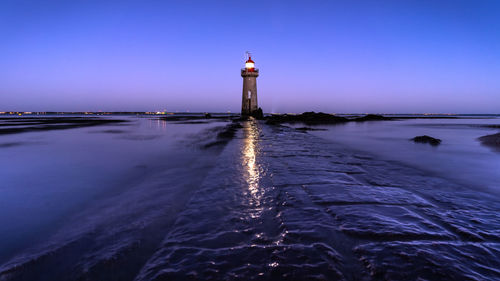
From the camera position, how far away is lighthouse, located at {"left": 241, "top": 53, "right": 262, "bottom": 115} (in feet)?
131

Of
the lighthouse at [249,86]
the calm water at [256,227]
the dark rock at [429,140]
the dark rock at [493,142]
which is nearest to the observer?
the calm water at [256,227]

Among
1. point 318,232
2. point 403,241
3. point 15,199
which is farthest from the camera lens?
point 15,199

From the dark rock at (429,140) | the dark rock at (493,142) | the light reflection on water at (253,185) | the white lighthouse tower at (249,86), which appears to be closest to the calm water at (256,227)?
the light reflection on water at (253,185)

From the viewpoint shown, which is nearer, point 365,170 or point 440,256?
point 440,256

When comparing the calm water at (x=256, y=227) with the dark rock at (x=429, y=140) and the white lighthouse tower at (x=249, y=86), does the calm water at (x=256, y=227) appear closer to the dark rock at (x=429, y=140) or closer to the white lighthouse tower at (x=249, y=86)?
the dark rock at (x=429, y=140)

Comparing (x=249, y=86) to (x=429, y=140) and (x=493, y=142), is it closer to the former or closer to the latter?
(x=429, y=140)

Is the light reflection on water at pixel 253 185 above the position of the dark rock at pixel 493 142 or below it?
below

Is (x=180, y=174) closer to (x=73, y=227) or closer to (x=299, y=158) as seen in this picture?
(x=73, y=227)

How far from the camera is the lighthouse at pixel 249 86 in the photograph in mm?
39938

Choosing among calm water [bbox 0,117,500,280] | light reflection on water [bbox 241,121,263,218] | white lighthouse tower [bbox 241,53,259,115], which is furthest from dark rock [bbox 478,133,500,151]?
white lighthouse tower [bbox 241,53,259,115]

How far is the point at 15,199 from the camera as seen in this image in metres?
4.04

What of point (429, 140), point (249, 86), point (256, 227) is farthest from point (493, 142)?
point (249, 86)

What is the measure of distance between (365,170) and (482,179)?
8.33 ft

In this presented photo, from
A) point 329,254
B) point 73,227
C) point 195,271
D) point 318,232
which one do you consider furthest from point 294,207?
point 73,227
